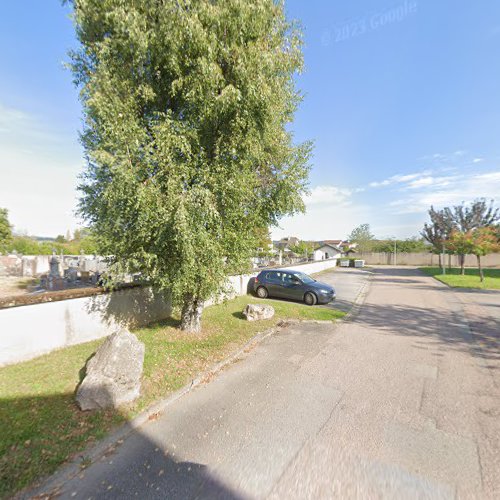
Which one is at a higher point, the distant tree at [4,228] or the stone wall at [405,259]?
the distant tree at [4,228]

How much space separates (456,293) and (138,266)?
17122 mm

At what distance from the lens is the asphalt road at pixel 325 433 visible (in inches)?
103

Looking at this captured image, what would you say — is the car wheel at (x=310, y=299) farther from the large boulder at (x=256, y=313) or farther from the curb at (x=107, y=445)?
the curb at (x=107, y=445)

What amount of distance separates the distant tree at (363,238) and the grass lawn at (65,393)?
56784 millimetres

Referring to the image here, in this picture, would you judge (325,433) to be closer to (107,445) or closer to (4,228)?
(107,445)

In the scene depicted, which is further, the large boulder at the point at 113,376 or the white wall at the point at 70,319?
the white wall at the point at 70,319

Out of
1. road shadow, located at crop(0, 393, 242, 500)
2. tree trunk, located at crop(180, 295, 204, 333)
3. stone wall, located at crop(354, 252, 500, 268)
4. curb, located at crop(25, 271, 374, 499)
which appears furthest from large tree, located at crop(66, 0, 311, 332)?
stone wall, located at crop(354, 252, 500, 268)

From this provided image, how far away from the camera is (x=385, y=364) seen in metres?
5.48

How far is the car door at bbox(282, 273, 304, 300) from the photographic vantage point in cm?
1169

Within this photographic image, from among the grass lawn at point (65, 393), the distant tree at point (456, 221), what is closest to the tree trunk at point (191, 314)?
the grass lawn at point (65, 393)

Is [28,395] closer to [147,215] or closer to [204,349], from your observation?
[204,349]

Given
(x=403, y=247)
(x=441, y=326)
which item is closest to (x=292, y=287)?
(x=441, y=326)

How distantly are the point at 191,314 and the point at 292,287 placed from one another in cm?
610

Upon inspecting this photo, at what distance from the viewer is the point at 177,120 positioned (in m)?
5.82
